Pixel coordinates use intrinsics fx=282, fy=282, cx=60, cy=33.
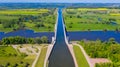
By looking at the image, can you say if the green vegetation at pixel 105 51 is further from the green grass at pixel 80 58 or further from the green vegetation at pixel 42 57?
the green vegetation at pixel 42 57

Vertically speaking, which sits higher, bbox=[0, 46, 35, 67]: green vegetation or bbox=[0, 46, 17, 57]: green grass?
bbox=[0, 46, 35, 67]: green vegetation

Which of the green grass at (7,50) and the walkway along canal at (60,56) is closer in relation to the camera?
the walkway along canal at (60,56)

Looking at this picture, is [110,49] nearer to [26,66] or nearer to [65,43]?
[65,43]

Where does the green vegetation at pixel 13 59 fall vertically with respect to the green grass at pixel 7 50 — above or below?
above

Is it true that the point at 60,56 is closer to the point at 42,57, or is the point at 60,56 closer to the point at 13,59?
the point at 42,57

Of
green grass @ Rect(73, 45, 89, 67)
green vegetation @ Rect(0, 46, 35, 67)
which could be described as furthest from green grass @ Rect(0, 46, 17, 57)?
green grass @ Rect(73, 45, 89, 67)

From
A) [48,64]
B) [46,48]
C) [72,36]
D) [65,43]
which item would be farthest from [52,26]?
[48,64]

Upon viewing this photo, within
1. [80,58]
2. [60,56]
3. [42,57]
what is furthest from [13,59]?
[80,58]

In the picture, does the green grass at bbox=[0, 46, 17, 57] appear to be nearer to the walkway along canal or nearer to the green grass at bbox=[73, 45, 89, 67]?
the walkway along canal

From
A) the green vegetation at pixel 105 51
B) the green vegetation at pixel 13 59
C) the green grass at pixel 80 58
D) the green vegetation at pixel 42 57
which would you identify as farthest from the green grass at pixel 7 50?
the green vegetation at pixel 105 51
